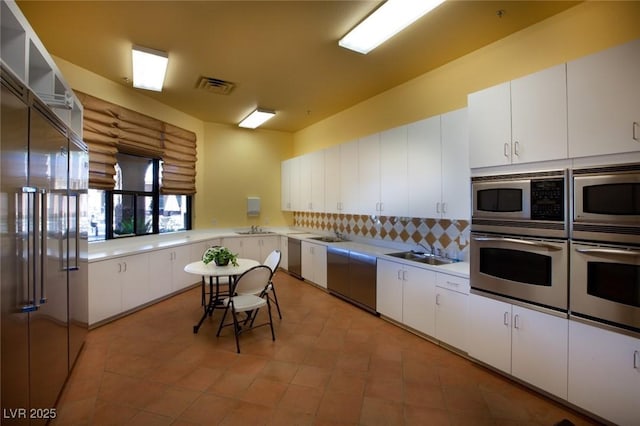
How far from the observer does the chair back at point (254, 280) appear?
10.3 feet

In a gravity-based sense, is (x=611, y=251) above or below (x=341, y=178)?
below

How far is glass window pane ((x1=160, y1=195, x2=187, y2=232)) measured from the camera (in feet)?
17.6

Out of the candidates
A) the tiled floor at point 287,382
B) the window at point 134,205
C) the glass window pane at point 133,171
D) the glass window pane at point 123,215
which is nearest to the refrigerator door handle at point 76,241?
the tiled floor at point 287,382

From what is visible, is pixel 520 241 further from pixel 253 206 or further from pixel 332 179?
pixel 253 206

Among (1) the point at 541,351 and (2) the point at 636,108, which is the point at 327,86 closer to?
(2) the point at 636,108

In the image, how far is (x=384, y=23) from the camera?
2.64m

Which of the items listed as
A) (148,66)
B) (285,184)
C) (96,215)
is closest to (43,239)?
(148,66)

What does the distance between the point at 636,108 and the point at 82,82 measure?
18.0 ft

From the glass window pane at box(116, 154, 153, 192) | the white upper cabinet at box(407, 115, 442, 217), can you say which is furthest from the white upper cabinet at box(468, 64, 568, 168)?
the glass window pane at box(116, 154, 153, 192)

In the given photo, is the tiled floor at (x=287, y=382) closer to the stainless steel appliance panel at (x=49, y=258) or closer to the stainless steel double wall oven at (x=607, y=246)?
the stainless steel appliance panel at (x=49, y=258)

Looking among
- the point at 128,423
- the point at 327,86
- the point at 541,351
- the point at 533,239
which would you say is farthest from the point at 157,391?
the point at 327,86

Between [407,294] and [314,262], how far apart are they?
2155mm

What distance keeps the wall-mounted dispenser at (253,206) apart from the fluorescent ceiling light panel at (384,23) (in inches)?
171

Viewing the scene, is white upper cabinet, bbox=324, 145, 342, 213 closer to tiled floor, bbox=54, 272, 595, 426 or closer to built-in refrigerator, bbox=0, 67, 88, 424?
tiled floor, bbox=54, 272, 595, 426
